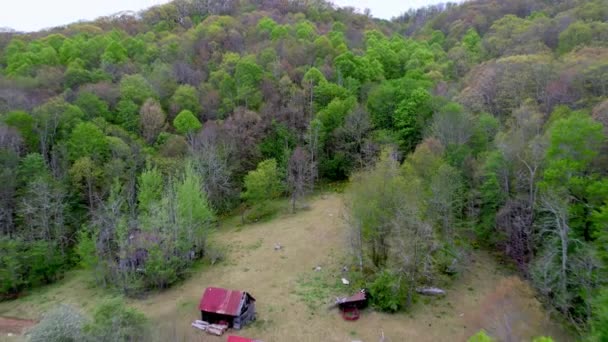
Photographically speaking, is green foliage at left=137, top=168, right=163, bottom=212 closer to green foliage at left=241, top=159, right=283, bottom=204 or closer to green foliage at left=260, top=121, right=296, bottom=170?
green foliage at left=241, top=159, right=283, bottom=204

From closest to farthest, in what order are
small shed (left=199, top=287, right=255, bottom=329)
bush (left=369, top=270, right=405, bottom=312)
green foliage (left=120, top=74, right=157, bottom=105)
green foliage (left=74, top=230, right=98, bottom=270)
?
small shed (left=199, top=287, right=255, bottom=329) < bush (left=369, top=270, right=405, bottom=312) < green foliage (left=74, top=230, right=98, bottom=270) < green foliage (left=120, top=74, right=157, bottom=105)

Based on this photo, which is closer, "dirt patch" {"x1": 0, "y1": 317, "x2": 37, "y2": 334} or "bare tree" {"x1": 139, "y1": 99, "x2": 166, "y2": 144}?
"dirt patch" {"x1": 0, "y1": 317, "x2": 37, "y2": 334}

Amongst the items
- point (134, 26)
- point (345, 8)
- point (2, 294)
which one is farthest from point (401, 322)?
point (345, 8)

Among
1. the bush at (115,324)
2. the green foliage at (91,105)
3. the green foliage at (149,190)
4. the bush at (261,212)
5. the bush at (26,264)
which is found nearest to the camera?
the bush at (115,324)

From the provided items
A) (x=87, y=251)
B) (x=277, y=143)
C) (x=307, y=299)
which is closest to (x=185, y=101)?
(x=277, y=143)

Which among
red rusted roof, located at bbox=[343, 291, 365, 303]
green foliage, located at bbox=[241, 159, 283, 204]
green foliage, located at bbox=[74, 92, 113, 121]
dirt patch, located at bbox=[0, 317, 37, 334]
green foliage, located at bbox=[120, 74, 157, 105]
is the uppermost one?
green foliage, located at bbox=[120, 74, 157, 105]

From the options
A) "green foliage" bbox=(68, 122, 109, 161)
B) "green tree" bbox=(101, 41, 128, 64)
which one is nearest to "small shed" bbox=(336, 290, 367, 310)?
"green foliage" bbox=(68, 122, 109, 161)

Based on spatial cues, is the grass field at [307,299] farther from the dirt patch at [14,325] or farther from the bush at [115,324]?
the bush at [115,324]

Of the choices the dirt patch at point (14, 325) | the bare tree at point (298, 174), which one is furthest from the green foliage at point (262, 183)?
the dirt patch at point (14, 325)
